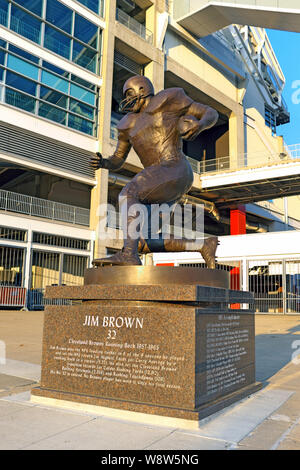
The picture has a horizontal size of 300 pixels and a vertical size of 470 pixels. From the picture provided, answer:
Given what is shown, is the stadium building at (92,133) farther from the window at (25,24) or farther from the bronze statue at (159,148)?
the bronze statue at (159,148)

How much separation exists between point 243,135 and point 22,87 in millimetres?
19061

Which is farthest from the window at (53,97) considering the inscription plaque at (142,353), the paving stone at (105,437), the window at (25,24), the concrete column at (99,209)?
the paving stone at (105,437)

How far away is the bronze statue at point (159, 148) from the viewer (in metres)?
4.22

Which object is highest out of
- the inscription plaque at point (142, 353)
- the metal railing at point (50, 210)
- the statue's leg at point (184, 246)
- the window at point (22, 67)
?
the window at point (22, 67)

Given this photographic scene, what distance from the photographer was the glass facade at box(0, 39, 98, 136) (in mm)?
18578

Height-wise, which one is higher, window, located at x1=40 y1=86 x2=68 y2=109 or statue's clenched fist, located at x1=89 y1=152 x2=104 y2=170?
window, located at x1=40 y1=86 x2=68 y2=109

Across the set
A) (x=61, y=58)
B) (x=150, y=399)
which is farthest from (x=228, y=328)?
(x=61, y=58)

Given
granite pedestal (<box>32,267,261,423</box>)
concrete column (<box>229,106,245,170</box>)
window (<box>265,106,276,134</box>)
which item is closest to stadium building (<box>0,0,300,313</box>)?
concrete column (<box>229,106,245,170</box>)

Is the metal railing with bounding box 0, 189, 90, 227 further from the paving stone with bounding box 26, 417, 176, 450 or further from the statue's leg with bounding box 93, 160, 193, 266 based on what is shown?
the paving stone with bounding box 26, 417, 176, 450

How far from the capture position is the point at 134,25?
25.3 meters

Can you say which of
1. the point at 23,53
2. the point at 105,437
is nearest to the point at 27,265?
the point at 23,53

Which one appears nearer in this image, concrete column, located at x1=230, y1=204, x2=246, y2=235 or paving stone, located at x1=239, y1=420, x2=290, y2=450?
paving stone, located at x1=239, y1=420, x2=290, y2=450

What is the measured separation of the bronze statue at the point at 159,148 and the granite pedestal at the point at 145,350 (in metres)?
0.63

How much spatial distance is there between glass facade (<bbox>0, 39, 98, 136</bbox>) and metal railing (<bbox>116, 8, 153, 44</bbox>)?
5400mm
